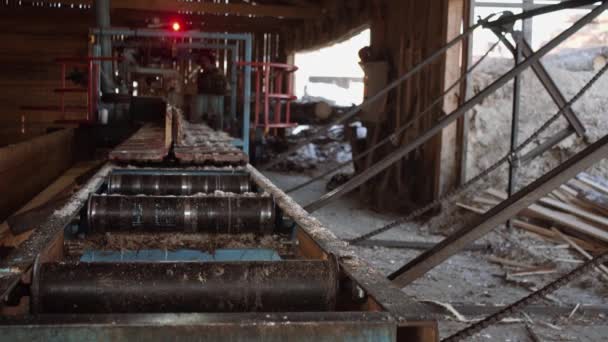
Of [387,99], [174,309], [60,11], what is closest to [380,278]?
[174,309]

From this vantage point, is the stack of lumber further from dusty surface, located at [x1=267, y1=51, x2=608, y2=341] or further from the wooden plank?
dusty surface, located at [x1=267, y1=51, x2=608, y2=341]

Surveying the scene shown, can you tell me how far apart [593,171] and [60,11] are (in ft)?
40.0

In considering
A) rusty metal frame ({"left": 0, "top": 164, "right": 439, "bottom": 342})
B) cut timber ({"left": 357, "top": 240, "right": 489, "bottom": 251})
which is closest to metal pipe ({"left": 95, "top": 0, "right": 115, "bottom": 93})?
cut timber ({"left": 357, "top": 240, "right": 489, "bottom": 251})

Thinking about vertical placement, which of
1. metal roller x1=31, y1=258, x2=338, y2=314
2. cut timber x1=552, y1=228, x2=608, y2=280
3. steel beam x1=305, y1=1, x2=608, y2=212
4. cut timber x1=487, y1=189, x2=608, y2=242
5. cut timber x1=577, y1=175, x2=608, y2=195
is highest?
steel beam x1=305, y1=1, x2=608, y2=212

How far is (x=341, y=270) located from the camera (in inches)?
89.6

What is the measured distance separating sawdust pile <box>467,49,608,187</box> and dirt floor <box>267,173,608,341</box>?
925 mm

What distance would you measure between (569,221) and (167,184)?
4.69m

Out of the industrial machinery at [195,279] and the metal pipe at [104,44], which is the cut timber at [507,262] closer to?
the industrial machinery at [195,279]

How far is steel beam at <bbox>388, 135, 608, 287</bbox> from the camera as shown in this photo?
3.22m

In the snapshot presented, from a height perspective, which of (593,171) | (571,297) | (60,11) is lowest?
(571,297)

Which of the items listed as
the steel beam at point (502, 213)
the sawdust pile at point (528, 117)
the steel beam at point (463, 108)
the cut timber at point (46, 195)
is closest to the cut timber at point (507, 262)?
the sawdust pile at point (528, 117)

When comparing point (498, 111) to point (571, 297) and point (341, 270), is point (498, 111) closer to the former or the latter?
point (571, 297)

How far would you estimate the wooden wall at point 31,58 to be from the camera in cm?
1400

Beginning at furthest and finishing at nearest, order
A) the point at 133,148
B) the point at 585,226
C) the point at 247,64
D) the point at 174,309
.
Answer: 1. the point at 247,64
2. the point at 585,226
3. the point at 133,148
4. the point at 174,309
